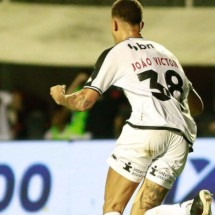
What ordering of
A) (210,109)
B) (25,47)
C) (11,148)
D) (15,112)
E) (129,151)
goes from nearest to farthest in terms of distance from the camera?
(129,151), (11,148), (25,47), (15,112), (210,109)

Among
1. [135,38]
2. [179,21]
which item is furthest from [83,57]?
[135,38]

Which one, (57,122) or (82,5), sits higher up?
(82,5)

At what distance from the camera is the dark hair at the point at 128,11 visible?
7.18 m

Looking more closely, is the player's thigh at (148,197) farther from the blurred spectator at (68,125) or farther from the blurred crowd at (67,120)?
the blurred spectator at (68,125)

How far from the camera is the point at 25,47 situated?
1184 cm

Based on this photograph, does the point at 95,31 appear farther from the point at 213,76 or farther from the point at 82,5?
the point at 213,76

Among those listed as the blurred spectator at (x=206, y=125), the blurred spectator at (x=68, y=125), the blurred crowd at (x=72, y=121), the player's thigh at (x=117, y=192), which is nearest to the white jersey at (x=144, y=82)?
the player's thigh at (x=117, y=192)

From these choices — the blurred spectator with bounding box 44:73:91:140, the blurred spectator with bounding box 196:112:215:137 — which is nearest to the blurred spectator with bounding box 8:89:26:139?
the blurred spectator with bounding box 44:73:91:140

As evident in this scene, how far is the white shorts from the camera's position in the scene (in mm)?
7090

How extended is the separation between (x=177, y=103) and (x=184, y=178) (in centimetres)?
274

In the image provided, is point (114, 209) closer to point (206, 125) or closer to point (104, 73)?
point (104, 73)

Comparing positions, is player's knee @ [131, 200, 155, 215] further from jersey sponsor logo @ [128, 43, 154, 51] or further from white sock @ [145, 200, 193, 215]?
jersey sponsor logo @ [128, 43, 154, 51]

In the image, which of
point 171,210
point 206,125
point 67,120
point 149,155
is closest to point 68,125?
point 67,120

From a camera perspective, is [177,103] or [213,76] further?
[213,76]
